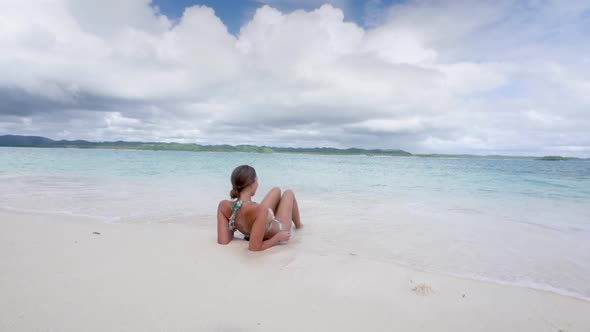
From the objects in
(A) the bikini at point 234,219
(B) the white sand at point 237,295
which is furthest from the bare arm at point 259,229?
(A) the bikini at point 234,219

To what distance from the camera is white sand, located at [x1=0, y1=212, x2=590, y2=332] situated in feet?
7.97

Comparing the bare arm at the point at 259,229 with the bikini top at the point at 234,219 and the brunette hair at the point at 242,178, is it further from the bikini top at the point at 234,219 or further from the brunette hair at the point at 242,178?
the brunette hair at the point at 242,178

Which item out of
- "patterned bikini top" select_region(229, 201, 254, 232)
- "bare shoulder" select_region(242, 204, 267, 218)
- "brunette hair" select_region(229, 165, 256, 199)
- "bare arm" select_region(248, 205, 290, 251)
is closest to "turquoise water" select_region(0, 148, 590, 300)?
"bare arm" select_region(248, 205, 290, 251)

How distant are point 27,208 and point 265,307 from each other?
7860 mm

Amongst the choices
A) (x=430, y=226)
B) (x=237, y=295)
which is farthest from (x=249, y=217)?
(x=430, y=226)

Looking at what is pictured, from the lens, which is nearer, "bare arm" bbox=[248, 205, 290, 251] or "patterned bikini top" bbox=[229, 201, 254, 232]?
"bare arm" bbox=[248, 205, 290, 251]

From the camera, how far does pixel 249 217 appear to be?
4668mm

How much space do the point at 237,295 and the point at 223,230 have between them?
79.1 inches

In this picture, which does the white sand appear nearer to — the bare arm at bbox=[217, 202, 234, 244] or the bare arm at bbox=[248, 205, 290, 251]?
the bare arm at bbox=[248, 205, 290, 251]

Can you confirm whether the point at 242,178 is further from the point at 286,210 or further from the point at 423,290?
the point at 423,290

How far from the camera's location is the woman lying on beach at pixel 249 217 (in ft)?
14.6

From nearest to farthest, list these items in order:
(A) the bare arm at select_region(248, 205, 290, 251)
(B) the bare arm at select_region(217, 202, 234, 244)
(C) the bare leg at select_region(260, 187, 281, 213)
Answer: (A) the bare arm at select_region(248, 205, 290, 251), (B) the bare arm at select_region(217, 202, 234, 244), (C) the bare leg at select_region(260, 187, 281, 213)

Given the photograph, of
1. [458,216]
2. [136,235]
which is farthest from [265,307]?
[458,216]

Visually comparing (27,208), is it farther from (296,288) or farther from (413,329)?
(413,329)
